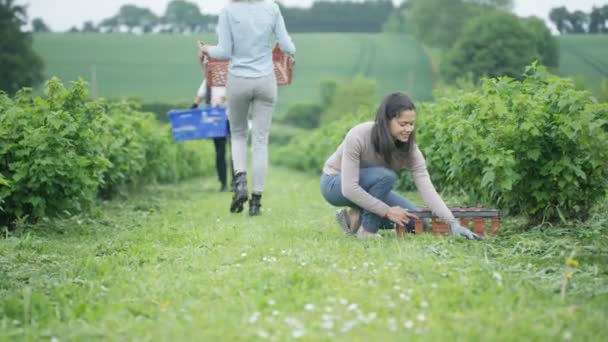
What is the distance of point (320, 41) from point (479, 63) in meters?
12.1

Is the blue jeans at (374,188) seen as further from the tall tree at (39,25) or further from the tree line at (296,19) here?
the tall tree at (39,25)

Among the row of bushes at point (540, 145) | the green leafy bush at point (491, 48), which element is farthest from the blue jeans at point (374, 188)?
the green leafy bush at point (491, 48)

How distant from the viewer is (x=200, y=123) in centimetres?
1032

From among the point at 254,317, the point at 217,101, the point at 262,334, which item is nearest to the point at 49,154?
the point at 254,317

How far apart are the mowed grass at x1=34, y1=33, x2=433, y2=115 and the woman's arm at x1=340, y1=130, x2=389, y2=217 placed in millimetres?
30743

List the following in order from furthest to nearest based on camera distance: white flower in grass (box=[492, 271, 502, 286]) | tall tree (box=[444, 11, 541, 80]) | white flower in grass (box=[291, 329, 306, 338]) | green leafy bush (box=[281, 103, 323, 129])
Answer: green leafy bush (box=[281, 103, 323, 129]) < tall tree (box=[444, 11, 541, 80]) < white flower in grass (box=[492, 271, 502, 286]) < white flower in grass (box=[291, 329, 306, 338])

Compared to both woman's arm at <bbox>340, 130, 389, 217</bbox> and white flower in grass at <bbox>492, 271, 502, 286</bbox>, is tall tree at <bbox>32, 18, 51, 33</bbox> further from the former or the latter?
white flower in grass at <bbox>492, 271, 502, 286</bbox>

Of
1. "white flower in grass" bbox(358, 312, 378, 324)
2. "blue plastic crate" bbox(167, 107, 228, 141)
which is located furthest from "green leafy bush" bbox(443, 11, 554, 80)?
"white flower in grass" bbox(358, 312, 378, 324)

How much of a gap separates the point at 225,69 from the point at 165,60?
1415 inches

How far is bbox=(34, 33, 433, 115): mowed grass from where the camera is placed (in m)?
41.0

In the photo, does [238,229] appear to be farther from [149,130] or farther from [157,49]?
[157,49]

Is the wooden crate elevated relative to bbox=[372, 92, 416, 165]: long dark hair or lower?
lower

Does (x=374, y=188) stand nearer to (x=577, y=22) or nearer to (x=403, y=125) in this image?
(x=403, y=125)

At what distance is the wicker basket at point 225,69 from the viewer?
797 centimetres
